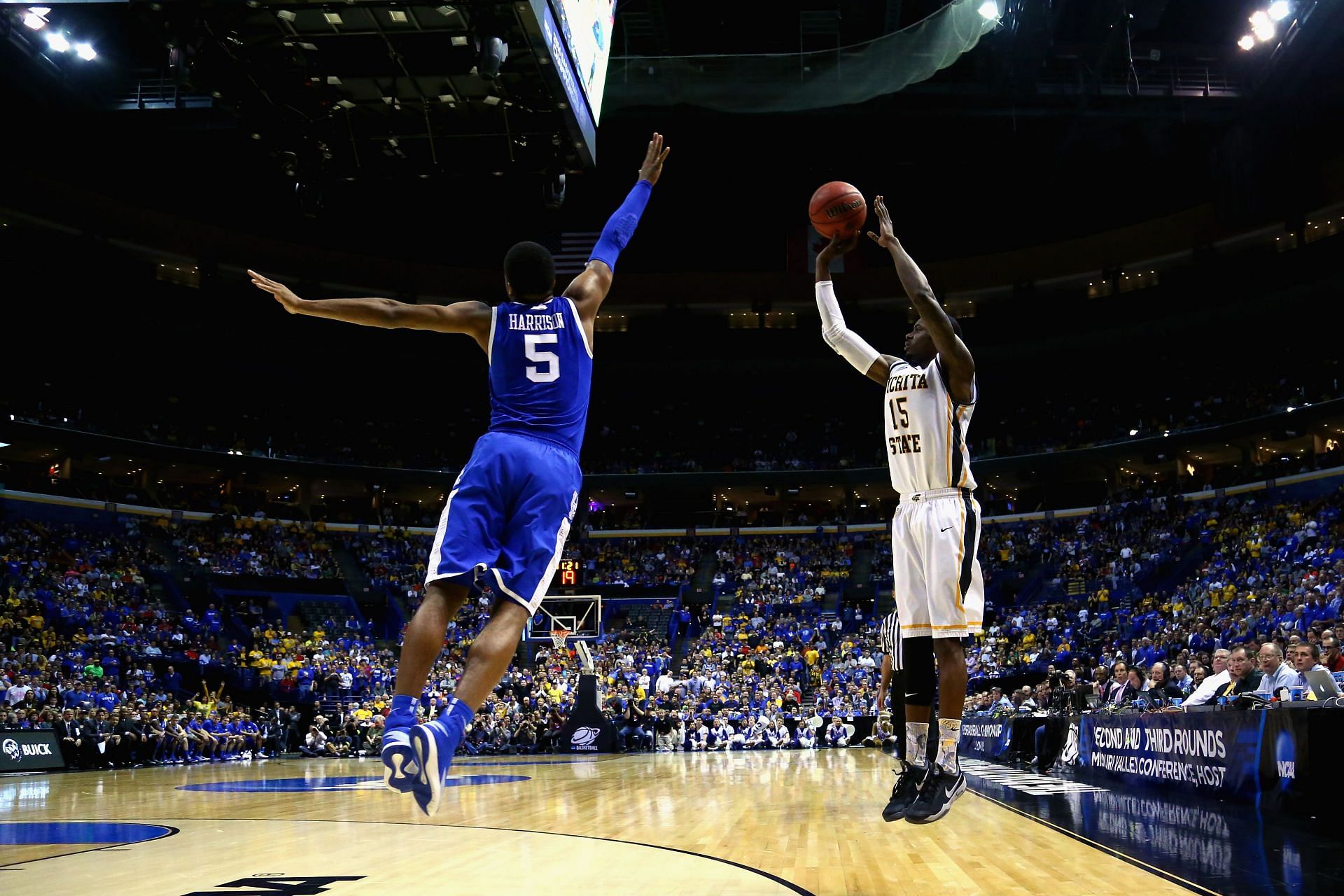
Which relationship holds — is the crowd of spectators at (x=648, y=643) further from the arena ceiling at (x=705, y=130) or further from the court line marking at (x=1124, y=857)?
the arena ceiling at (x=705, y=130)

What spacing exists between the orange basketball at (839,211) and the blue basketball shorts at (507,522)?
243 cm

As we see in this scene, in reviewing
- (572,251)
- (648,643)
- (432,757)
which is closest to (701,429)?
(572,251)

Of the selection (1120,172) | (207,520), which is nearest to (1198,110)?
(1120,172)

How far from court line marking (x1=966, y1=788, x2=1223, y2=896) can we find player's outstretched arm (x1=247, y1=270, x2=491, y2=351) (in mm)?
3454

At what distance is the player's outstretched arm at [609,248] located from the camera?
434 centimetres

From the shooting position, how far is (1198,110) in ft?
85.6

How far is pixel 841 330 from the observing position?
19.4 ft

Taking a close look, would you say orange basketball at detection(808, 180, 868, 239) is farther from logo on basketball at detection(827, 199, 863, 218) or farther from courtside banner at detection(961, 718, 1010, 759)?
courtside banner at detection(961, 718, 1010, 759)

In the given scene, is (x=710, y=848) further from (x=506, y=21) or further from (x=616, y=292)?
(x=616, y=292)

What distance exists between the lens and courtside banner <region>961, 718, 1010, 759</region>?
1462cm

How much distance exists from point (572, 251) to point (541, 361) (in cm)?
2816

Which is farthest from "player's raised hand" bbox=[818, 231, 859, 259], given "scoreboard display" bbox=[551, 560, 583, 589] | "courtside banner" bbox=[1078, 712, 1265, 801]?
"scoreboard display" bbox=[551, 560, 583, 589]

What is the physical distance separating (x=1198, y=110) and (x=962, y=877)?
26.3 metres

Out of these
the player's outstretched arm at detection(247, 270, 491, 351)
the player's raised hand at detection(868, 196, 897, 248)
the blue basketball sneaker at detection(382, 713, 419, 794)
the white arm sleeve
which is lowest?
the blue basketball sneaker at detection(382, 713, 419, 794)
